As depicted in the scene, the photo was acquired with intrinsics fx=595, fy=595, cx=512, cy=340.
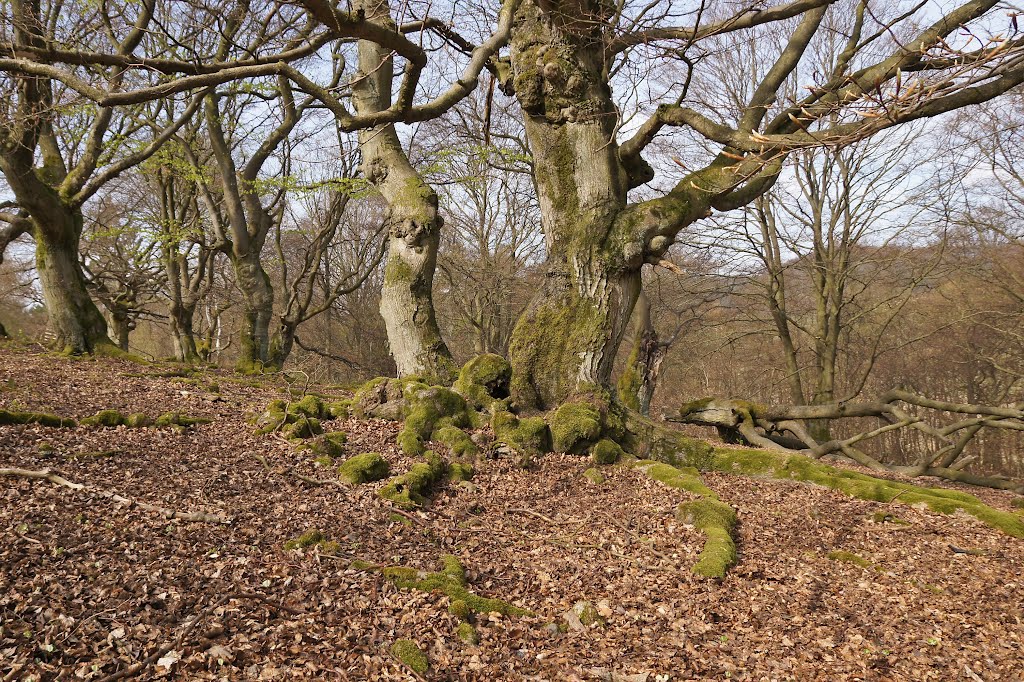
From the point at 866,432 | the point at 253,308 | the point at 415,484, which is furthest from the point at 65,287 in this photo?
the point at 866,432

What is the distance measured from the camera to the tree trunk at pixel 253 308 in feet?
42.0

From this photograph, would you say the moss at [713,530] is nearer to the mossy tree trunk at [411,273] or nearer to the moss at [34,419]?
the mossy tree trunk at [411,273]

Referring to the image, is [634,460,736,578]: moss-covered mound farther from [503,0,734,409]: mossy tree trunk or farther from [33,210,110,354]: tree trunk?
[33,210,110,354]: tree trunk

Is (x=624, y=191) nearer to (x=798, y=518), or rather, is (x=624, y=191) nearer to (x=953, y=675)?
(x=798, y=518)

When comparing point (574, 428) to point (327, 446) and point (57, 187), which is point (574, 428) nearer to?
point (327, 446)

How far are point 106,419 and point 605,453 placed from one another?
509cm

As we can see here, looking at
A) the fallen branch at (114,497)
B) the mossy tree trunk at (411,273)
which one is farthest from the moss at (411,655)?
the mossy tree trunk at (411,273)

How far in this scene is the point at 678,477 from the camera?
5992 mm

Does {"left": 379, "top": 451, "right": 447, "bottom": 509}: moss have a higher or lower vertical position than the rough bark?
higher

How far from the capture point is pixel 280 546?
3.92 m

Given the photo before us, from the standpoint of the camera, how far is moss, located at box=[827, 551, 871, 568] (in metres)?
4.59

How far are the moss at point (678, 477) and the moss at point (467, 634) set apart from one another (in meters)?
3.04

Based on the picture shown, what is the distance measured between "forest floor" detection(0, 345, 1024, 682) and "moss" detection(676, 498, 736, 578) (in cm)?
9

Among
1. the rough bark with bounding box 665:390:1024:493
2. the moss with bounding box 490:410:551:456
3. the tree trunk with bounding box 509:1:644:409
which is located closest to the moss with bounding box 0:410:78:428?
the moss with bounding box 490:410:551:456
